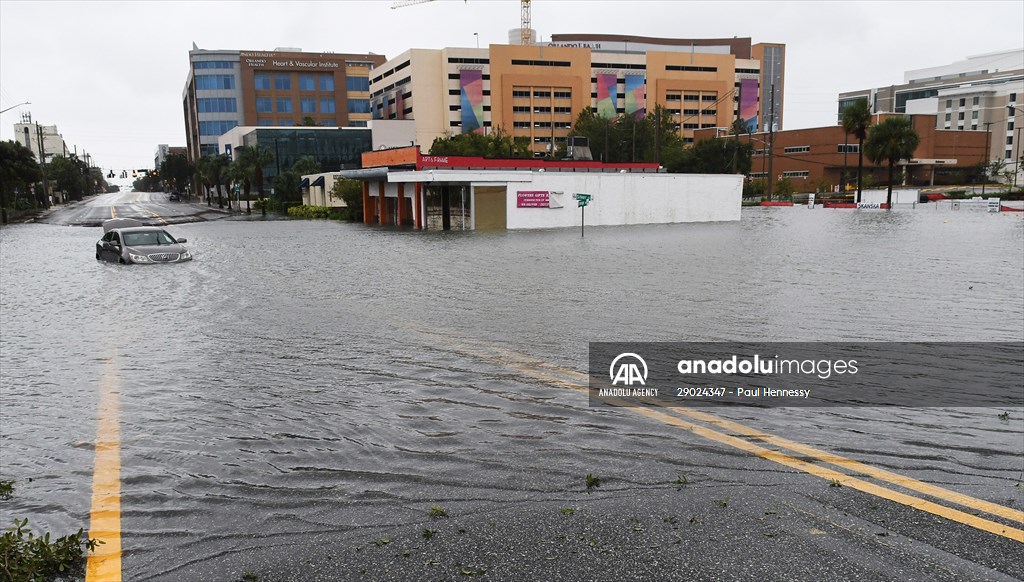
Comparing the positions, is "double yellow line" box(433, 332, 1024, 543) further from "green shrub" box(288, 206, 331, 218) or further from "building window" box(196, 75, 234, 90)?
"building window" box(196, 75, 234, 90)

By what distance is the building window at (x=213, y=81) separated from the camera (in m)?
128

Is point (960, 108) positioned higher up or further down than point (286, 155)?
higher up

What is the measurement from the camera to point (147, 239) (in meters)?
26.8

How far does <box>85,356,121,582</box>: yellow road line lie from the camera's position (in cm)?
515

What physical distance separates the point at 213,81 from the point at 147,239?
376 feet

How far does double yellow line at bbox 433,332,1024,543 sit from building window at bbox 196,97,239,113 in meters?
134

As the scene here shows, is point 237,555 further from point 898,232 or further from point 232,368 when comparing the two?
point 898,232

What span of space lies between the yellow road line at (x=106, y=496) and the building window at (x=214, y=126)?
433 feet

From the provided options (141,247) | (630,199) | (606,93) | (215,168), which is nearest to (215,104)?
(215,168)

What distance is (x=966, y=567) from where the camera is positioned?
4816 mm

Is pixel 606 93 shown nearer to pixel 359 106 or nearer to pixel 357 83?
pixel 359 106

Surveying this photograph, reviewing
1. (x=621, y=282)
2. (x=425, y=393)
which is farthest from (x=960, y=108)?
(x=425, y=393)

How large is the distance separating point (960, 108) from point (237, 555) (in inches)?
6415

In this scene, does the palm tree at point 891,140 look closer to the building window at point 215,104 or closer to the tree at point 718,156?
the tree at point 718,156
